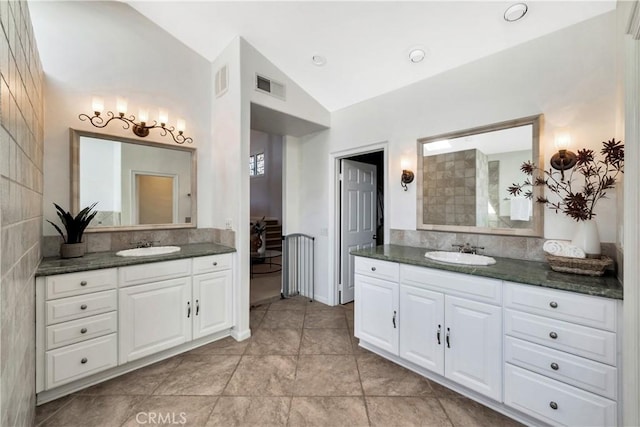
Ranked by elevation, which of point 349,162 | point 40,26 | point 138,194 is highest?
point 40,26

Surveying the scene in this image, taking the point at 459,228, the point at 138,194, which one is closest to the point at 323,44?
the point at 459,228

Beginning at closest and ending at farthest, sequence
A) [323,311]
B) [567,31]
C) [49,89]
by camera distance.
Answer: [567,31], [49,89], [323,311]

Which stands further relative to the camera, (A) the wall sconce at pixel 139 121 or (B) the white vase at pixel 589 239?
(A) the wall sconce at pixel 139 121

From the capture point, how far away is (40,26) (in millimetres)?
2275

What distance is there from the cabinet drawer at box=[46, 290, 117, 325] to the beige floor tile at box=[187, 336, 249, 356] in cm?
89

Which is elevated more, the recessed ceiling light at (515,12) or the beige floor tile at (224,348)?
the recessed ceiling light at (515,12)

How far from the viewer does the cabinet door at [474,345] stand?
1.76 m

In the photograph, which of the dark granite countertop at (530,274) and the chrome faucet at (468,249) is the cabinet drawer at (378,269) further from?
the chrome faucet at (468,249)

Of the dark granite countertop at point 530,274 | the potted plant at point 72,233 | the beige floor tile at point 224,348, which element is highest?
the potted plant at point 72,233

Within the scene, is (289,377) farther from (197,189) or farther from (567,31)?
(567,31)

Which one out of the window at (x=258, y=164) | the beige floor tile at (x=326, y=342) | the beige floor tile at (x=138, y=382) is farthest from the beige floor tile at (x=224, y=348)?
the window at (x=258, y=164)

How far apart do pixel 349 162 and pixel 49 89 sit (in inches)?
125

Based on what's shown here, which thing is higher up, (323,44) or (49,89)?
(323,44)

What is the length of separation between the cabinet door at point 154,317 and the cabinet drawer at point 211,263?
0.13 meters
